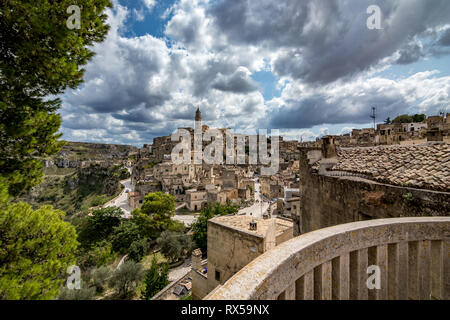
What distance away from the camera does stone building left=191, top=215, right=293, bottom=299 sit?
25.1 ft

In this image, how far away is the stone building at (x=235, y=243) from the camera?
301 inches

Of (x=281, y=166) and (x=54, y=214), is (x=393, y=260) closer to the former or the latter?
(x=54, y=214)

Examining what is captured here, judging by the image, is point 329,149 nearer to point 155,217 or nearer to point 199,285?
point 199,285

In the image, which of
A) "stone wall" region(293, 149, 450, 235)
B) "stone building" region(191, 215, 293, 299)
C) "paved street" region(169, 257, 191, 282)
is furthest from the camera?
"paved street" region(169, 257, 191, 282)

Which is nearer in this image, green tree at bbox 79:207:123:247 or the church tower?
green tree at bbox 79:207:123:247

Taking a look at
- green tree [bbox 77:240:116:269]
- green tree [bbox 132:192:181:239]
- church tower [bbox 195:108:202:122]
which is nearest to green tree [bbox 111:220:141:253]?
green tree [bbox 77:240:116:269]

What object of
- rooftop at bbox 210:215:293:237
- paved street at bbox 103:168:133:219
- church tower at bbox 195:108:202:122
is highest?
church tower at bbox 195:108:202:122

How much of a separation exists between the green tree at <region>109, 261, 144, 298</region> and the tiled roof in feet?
71.0

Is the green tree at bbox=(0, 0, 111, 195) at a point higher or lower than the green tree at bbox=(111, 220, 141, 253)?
higher

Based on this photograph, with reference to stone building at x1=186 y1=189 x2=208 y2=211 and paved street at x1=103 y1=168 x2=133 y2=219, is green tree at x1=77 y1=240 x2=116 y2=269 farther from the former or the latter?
stone building at x1=186 y1=189 x2=208 y2=211

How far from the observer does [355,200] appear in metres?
5.97

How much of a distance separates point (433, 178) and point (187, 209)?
43.7m

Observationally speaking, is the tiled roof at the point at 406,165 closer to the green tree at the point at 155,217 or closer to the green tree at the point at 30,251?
the green tree at the point at 30,251

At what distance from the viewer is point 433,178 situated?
456cm
